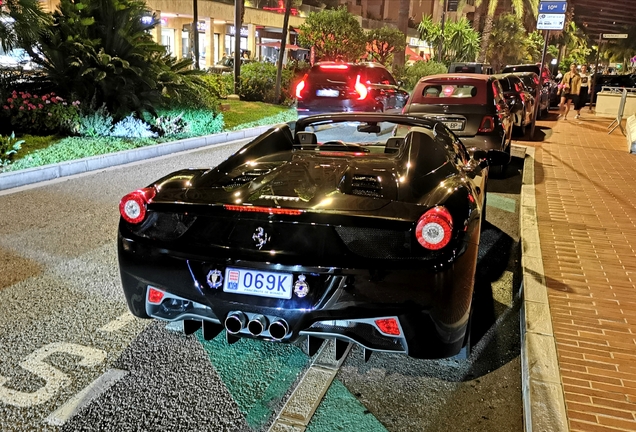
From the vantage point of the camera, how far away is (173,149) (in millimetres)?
12141

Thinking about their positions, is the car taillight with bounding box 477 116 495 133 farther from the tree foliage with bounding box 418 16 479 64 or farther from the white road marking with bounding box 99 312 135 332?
the tree foliage with bounding box 418 16 479 64

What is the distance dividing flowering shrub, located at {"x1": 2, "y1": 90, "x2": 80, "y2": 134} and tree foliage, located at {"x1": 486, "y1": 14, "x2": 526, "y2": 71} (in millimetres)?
42238

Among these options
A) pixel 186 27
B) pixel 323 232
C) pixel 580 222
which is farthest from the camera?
pixel 186 27

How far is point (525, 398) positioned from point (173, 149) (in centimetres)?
1016

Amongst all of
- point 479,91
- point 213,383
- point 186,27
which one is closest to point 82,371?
point 213,383

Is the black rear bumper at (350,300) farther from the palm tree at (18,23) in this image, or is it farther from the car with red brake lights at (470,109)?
the palm tree at (18,23)

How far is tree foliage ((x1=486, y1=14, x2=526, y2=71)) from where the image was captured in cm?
4931

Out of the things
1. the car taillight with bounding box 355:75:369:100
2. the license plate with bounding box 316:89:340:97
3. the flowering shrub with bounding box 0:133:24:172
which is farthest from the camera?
the license plate with bounding box 316:89:340:97

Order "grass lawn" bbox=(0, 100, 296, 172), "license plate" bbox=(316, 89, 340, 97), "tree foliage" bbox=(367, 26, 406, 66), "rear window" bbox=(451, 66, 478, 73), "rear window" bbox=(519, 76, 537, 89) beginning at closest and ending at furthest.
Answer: "grass lawn" bbox=(0, 100, 296, 172)
"license plate" bbox=(316, 89, 340, 97)
"rear window" bbox=(519, 76, 537, 89)
"rear window" bbox=(451, 66, 478, 73)
"tree foliage" bbox=(367, 26, 406, 66)

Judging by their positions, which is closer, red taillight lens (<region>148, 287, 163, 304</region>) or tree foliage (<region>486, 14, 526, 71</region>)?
red taillight lens (<region>148, 287, 163, 304</region>)

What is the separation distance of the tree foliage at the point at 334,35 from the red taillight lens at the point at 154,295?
953 inches

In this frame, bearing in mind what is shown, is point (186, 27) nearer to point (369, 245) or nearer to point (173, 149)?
point (173, 149)

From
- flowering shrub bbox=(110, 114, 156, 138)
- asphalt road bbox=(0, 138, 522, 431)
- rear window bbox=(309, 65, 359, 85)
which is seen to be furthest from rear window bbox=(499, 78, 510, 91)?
asphalt road bbox=(0, 138, 522, 431)

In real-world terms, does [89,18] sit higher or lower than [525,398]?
higher
